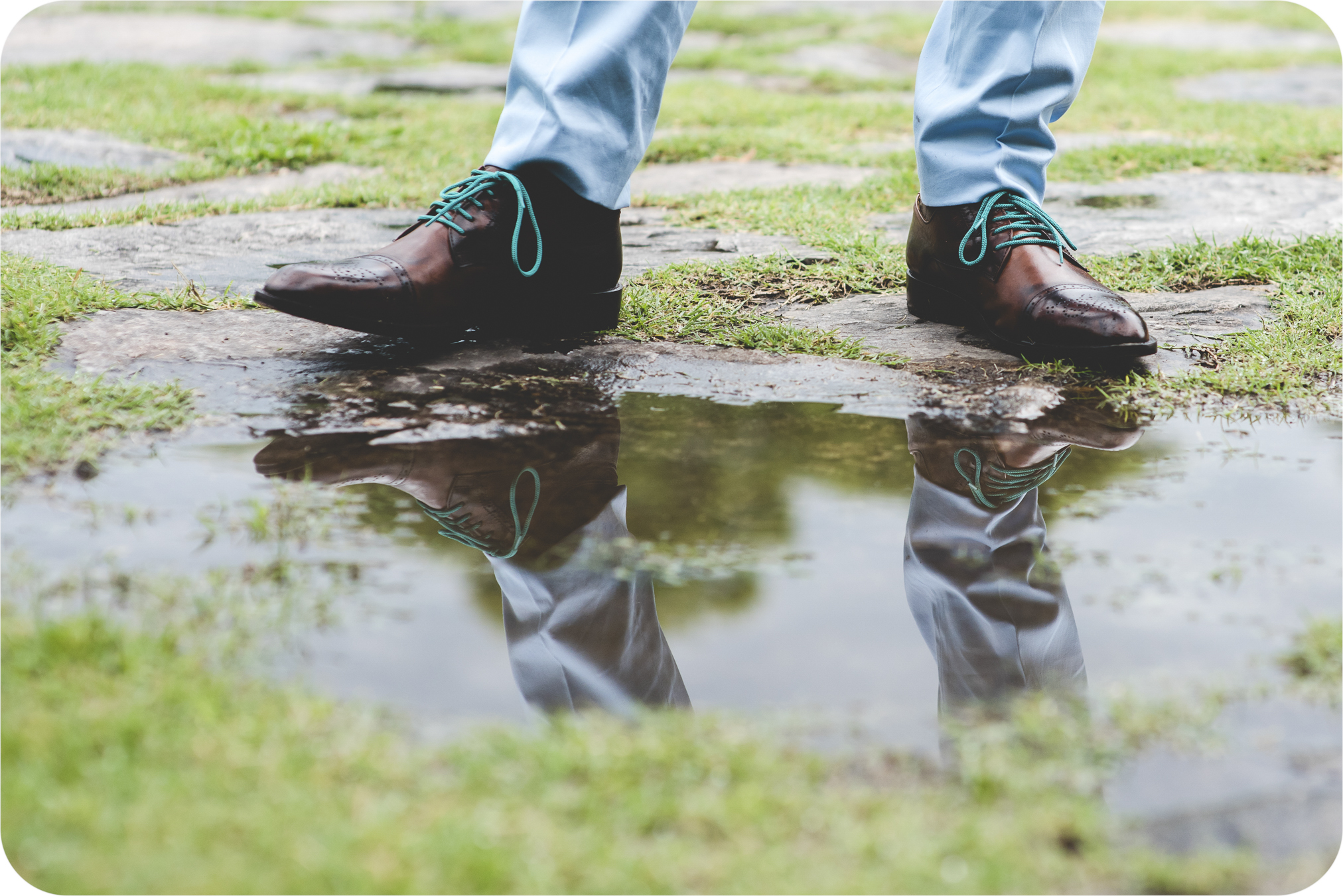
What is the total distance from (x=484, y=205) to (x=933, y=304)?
100 cm

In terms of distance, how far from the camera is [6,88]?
5465 millimetres

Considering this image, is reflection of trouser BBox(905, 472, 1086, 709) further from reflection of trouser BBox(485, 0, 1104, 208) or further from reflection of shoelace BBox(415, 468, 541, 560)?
reflection of trouser BBox(485, 0, 1104, 208)

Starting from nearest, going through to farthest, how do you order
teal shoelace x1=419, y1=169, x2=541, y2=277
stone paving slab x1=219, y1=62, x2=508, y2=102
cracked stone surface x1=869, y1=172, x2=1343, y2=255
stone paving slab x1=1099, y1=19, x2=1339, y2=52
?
teal shoelace x1=419, y1=169, x2=541, y2=277 < cracked stone surface x1=869, y1=172, x2=1343, y2=255 < stone paving slab x1=219, y1=62, x2=508, y2=102 < stone paving slab x1=1099, y1=19, x2=1339, y2=52

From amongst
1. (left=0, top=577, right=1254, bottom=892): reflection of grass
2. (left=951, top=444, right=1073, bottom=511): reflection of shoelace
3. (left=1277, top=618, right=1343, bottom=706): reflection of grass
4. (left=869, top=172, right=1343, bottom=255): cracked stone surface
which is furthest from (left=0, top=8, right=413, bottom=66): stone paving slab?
(left=1277, top=618, right=1343, bottom=706): reflection of grass

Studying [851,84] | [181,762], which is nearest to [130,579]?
[181,762]

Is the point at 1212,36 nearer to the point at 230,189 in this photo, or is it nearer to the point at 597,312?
the point at 230,189

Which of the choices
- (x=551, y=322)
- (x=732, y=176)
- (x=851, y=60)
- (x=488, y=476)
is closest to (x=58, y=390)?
(x=488, y=476)

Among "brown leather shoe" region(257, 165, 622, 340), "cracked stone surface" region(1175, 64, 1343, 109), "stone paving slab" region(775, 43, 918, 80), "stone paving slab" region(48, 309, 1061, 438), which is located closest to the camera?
"stone paving slab" region(48, 309, 1061, 438)

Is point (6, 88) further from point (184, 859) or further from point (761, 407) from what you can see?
point (184, 859)

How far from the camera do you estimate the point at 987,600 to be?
121cm

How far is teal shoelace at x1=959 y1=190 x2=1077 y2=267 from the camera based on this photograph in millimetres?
2160

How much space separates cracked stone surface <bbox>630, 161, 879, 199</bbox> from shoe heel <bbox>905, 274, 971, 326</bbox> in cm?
148

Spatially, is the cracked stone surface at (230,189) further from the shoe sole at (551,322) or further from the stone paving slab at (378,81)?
the stone paving slab at (378,81)

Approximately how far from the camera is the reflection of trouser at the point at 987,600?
1.07m
